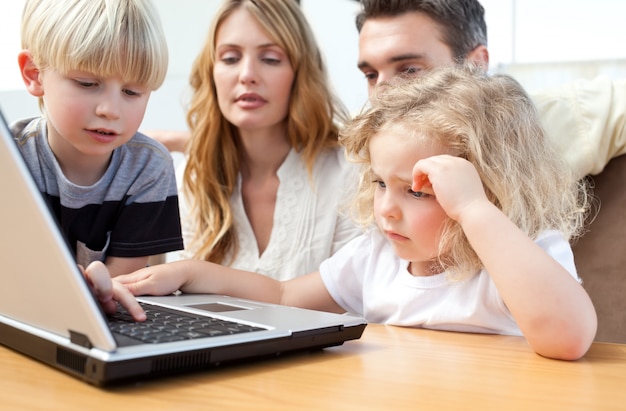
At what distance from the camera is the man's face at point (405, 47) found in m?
1.83

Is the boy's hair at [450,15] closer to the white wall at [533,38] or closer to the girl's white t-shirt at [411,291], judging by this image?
the girl's white t-shirt at [411,291]

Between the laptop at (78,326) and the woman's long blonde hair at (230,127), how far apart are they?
110 cm

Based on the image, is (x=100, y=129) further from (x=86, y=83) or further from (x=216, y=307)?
(x=216, y=307)

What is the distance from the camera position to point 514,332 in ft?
3.32

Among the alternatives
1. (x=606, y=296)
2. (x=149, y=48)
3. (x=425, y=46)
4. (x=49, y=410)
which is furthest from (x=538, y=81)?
(x=49, y=410)

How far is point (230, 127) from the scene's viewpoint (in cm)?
202

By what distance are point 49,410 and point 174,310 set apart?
336 millimetres

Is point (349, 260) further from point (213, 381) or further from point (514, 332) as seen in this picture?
point (213, 381)

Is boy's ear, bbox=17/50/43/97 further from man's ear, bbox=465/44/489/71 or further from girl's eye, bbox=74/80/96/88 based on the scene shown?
man's ear, bbox=465/44/489/71

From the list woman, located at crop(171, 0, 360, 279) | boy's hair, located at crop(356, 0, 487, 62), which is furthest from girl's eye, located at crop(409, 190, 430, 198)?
boy's hair, located at crop(356, 0, 487, 62)

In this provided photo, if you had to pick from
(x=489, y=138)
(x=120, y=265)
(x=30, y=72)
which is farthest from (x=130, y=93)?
(x=489, y=138)

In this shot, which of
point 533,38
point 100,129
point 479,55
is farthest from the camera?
point 533,38

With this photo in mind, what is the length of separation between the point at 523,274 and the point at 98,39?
783mm

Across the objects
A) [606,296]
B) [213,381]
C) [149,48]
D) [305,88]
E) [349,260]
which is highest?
[149,48]
